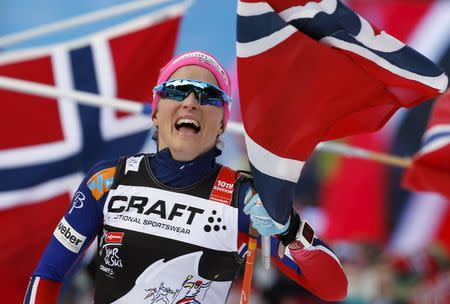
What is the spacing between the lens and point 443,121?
5.97 metres

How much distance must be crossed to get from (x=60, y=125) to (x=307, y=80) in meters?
3.75

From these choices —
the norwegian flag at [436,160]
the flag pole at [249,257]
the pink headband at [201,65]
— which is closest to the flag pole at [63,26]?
the norwegian flag at [436,160]

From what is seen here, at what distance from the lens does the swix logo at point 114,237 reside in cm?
364

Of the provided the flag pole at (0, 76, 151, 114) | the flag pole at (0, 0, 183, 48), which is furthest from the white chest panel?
the flag pole at (0, 0, 183, 48)

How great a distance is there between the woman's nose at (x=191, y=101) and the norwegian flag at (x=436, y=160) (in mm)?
2545

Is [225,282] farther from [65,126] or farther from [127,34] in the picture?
[127,34]

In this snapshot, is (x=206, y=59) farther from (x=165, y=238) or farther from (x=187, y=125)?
(x=165, y=238)

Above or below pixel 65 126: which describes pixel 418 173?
below

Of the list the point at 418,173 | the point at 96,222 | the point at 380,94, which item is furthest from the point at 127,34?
the point at 380,94

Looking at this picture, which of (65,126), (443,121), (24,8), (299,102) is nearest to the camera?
(299,102)

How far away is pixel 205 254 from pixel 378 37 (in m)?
0.97

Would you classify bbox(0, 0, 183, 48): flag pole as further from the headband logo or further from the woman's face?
the woman's face

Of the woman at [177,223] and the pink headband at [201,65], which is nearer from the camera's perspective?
the woman at [177,223]

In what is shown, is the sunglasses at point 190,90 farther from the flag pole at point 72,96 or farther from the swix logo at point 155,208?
the flag pole at point 72,96
